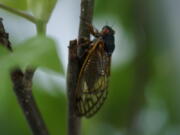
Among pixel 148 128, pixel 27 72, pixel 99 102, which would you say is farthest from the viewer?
pixel 99 102

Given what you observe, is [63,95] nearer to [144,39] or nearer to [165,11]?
[144,39]

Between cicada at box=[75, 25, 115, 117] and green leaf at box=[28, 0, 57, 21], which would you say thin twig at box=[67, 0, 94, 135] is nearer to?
green leaf at box=[28, 0, 57, 21]

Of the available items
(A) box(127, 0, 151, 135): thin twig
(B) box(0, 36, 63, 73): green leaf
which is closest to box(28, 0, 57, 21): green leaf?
(B) box(0, 36, 63, 73): green leaf

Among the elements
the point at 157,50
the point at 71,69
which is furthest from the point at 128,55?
the point at 71,69

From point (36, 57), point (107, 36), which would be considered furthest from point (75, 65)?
point (107, 36)

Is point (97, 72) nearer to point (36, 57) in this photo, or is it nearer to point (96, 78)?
point (96, 78)

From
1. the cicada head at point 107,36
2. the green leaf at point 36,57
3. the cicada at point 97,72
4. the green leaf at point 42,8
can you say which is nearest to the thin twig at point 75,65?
the green leaf at point 42,8

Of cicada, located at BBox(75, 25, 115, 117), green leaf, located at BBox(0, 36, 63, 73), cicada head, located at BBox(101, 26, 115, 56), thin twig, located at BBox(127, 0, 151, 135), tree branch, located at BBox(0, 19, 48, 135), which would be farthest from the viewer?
cicada head, located at BBox(101, 26, 115, 56)
